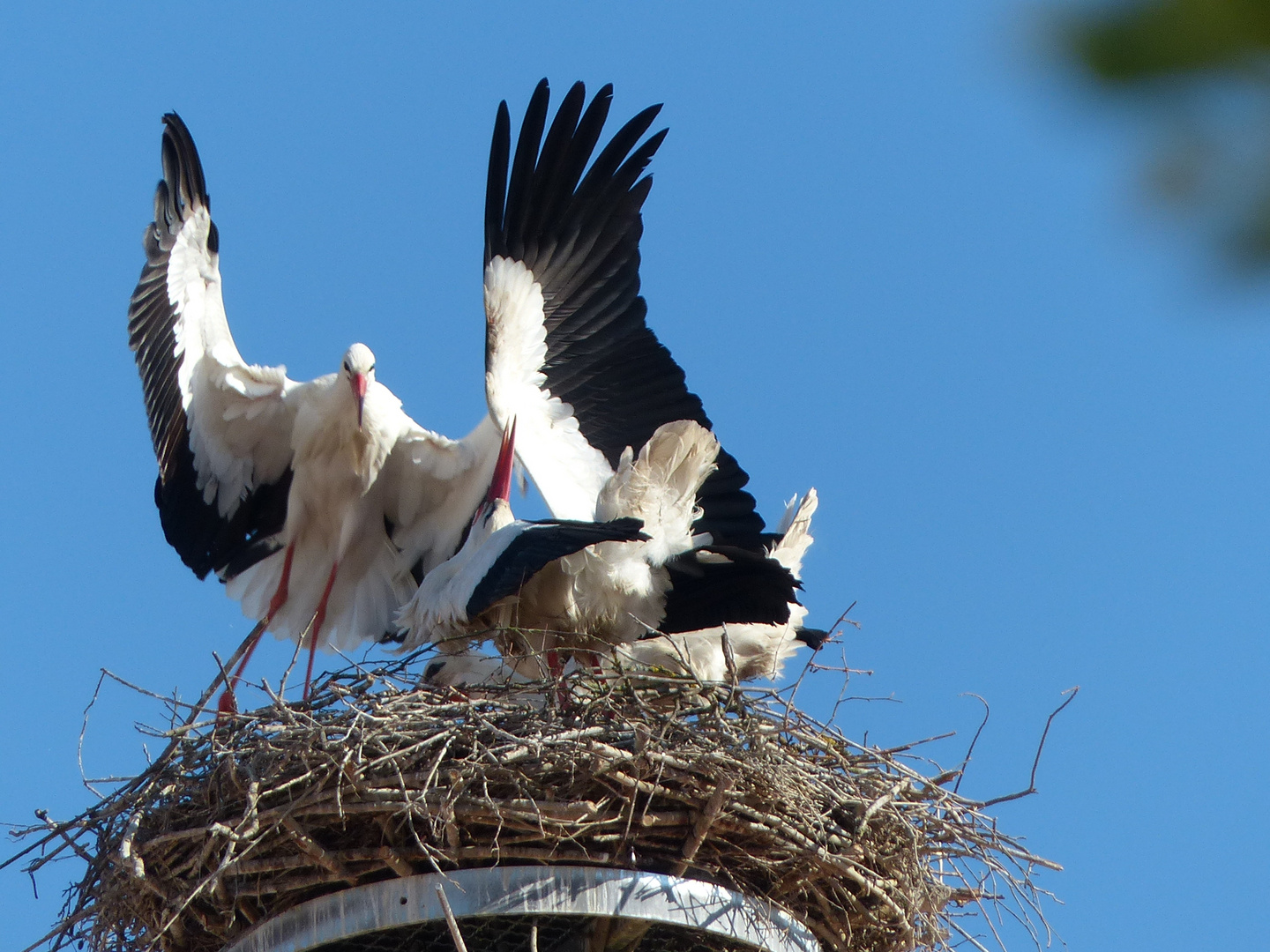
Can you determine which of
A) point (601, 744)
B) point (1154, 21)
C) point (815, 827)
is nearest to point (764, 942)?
point (815, 827)

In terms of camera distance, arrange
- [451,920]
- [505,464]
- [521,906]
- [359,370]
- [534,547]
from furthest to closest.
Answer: [359,370] < [505,464] < [534,547] < [521,906] < [451,920]

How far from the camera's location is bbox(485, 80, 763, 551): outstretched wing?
643cm

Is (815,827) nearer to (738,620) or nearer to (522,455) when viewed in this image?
(738,620)

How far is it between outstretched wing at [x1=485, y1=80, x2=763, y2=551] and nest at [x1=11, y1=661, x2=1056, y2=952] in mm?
2017

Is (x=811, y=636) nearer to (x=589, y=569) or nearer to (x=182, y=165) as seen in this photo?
(x=589, y=569)

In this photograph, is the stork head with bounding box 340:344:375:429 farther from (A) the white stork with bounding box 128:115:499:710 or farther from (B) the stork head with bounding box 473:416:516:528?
(B) the stork head with bounding box 473:416:516:528

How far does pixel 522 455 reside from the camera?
6324mm

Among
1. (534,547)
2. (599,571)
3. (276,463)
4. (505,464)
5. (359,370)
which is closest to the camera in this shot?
(534,547)

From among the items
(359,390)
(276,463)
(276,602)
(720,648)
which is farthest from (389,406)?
(720,648)

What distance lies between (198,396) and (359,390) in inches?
30.7

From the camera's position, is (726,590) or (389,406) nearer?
(726,590)

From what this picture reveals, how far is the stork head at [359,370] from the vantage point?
6.60 m

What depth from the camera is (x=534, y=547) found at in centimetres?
514

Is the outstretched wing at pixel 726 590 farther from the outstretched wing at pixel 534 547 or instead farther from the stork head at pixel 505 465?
the stork head at pixel 505 465
